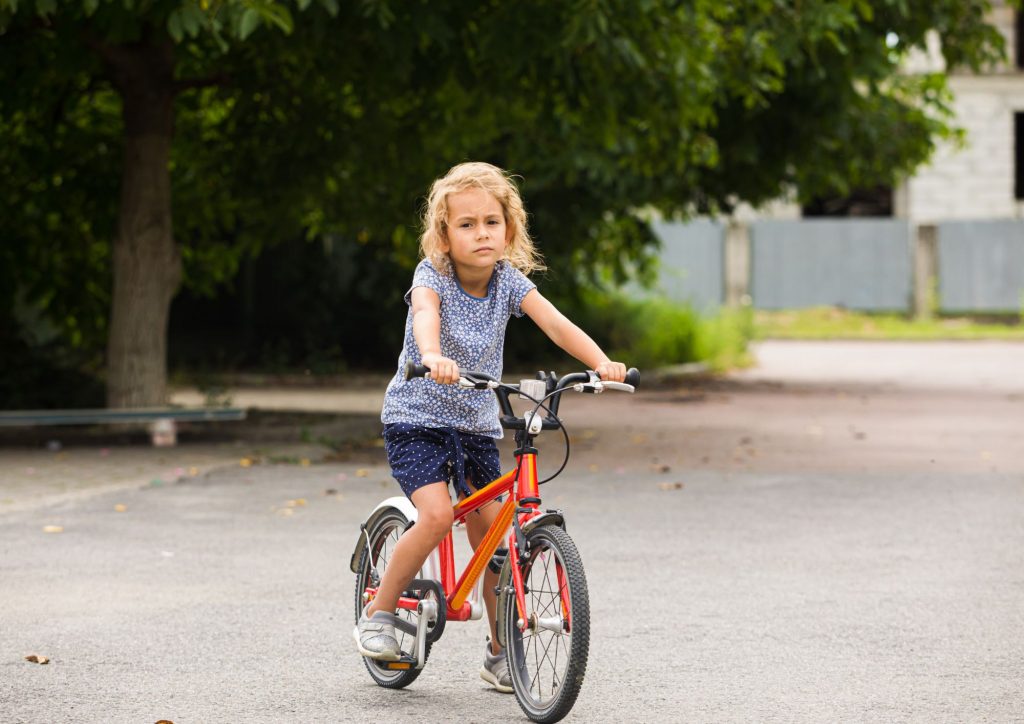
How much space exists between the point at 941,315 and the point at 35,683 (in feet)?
106

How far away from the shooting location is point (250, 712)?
5.00 metres

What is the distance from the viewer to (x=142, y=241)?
13.2m

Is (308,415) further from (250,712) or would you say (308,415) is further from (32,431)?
(250,712)

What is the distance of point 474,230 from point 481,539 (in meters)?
0.94

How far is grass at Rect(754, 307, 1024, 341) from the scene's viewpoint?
3192cm

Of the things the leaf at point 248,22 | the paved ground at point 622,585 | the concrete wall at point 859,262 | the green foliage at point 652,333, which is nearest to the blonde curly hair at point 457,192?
the paved ground at point 622,585

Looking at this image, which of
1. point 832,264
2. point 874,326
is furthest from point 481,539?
point 832,264

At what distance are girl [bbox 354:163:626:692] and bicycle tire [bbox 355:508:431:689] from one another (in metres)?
0.18

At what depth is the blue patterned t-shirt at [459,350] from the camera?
505 centimetres

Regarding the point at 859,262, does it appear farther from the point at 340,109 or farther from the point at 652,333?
the point at 340,109

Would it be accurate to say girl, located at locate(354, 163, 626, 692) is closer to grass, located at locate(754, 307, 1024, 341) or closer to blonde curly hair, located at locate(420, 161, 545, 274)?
blonde curly hair, located at locate(420, 161, 545, 274)

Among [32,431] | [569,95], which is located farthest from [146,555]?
[32,431]

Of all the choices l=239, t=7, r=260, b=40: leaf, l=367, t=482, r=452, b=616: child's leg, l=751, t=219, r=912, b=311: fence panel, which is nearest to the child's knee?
l=367, t=482, r=452, b=616: child's leg

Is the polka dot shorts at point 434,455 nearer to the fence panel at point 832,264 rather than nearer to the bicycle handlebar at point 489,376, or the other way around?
the bicycle handlebar at point 489,376
